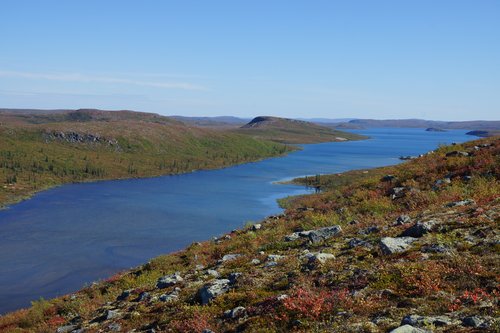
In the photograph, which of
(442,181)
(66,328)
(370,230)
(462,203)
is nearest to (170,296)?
(66,328)

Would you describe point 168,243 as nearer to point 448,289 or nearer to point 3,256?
point 3,256

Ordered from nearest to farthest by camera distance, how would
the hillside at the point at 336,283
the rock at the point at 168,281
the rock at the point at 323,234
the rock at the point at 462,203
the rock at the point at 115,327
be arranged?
the hillside at the point at 336,283
the rock at the point at 115,327
the rock at the point at 168,281
the rock at the point at 323,234
the rock at the point at 462,203

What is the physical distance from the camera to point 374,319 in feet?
31.2

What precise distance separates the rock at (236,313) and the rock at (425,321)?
4367 millimetres

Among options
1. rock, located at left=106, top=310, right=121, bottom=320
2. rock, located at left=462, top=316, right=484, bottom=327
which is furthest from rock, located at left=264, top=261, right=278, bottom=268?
rock, located at left=462, top=316, right=484, bottom=327

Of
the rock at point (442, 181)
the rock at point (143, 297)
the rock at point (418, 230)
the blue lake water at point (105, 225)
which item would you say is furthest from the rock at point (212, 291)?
the blue lake water at point (105, 225)

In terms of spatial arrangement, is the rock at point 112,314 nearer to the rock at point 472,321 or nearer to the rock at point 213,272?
the rock at point 213,272

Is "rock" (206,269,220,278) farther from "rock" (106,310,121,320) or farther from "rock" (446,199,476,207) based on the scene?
"rock" (446,199,476,207)

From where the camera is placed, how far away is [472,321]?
334 inches

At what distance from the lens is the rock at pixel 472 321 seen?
838 centimetres

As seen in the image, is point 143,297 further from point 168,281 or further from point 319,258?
point 319,258

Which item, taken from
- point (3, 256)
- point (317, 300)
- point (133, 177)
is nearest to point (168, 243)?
point (3, 256)

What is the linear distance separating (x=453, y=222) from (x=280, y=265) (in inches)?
253

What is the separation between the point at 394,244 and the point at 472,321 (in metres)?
5.91
